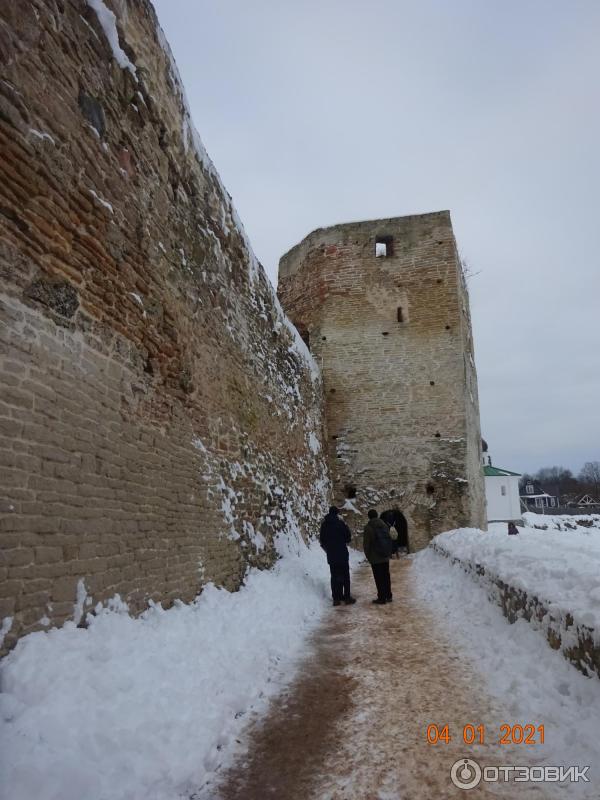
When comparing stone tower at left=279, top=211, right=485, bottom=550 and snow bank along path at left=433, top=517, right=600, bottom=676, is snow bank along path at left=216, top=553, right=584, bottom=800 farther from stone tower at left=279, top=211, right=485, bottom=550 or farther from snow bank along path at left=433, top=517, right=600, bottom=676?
stone tower at left=279, top=211, right=485, bottom=550

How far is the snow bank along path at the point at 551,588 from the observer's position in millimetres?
3438

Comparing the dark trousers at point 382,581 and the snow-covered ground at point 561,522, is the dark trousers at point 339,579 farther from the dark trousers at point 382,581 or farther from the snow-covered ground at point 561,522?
the snow-covered ground at point 561,522

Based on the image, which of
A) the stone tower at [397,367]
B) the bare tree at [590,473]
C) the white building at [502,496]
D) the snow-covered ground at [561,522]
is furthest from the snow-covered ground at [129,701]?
the bare tree at [590,473]

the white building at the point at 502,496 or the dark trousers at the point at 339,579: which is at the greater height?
the white building at the point at 502,496

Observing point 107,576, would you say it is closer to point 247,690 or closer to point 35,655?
point 35,655

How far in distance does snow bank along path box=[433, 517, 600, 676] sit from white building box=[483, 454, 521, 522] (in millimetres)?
41563

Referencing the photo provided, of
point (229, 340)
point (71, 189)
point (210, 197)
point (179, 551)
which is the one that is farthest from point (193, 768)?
point (210, 197)

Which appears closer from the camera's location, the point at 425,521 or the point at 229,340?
the point at 229,340

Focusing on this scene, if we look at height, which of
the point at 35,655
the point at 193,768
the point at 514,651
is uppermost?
the point at 35,655

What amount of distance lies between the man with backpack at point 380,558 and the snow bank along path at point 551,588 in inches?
45.9

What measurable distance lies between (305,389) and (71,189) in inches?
380

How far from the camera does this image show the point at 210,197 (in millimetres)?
7379
